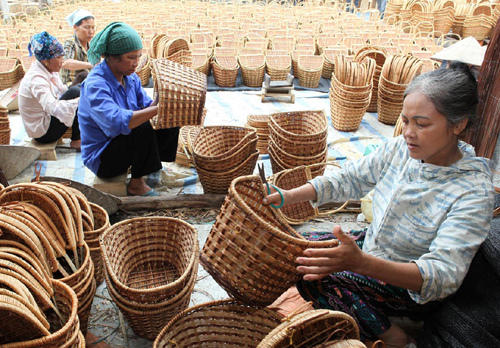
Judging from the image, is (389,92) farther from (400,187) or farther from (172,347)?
(172,347)

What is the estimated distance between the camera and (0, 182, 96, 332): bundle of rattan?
5.30 ft

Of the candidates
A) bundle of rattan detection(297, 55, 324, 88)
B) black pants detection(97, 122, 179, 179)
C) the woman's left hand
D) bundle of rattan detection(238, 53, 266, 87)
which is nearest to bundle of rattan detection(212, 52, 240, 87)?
bundle of rattan detection(238, 53, 266, 87)

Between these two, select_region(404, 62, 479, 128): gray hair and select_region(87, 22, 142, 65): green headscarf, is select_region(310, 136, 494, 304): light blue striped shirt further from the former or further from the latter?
select_region(87, 22, 142, 65): green headscarf

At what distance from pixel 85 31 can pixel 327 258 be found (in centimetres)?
397

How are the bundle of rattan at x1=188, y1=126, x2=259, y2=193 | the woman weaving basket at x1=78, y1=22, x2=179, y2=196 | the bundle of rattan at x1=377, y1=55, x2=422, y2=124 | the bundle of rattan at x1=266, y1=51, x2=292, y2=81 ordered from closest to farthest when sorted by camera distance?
the woman weaving basket at x1=78, y1=22, x2=179, y2=196
the bundle of rattan at x1=188, y1=126, x2=259, y2=193
the bundle of rattan at x1=377, y1=55, x2=422, y2=124
the bundle of rattan at x1=266, y1=51, x2=292, y2=81

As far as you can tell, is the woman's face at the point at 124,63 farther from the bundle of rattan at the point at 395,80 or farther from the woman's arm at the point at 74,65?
the bundle of rattan at the point at 395,80

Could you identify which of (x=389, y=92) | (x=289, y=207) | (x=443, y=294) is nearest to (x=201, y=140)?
(x=289, y=207)

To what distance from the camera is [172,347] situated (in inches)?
63.0

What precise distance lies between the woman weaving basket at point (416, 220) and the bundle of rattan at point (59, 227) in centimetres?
85

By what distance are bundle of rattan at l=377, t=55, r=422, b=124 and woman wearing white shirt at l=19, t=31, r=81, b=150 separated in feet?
10.6

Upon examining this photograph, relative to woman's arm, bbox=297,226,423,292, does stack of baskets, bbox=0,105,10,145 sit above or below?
below

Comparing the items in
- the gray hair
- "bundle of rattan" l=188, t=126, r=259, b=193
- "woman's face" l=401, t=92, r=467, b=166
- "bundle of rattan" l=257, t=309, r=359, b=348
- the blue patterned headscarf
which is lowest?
"bundle of rattan" l=188, t=126, r=259, b=193

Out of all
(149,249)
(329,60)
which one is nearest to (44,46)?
(149,249)

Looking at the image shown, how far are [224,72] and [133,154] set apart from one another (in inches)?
130
